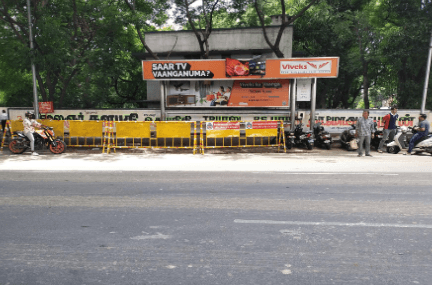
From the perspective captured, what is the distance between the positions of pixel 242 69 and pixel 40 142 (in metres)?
9.50

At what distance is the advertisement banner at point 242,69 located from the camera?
14.5 m

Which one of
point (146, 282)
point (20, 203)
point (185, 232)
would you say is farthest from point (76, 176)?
point (146, 282)

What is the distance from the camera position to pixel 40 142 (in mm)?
12359

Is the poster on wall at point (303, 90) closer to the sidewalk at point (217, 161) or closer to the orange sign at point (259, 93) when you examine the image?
the orange sign at point (259, 93)

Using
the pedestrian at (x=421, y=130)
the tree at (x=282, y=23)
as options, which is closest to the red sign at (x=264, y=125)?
the pedestrian at (x=421, y=130)

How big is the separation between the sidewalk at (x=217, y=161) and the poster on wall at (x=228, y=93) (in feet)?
13.9

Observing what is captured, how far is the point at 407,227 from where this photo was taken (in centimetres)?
425

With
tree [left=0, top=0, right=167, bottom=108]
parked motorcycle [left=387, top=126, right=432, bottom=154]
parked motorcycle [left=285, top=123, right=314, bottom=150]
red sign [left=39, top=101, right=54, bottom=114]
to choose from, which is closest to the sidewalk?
parked motorcycle [left=387, top=126, right=432, bottom=154]

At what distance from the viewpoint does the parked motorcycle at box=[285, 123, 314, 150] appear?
13.5m

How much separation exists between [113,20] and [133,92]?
1046cm

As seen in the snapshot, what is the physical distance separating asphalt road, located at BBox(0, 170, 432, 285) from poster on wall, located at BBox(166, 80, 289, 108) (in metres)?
9.95

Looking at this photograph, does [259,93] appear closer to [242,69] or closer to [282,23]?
[242,69]

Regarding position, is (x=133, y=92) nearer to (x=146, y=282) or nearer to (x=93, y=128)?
(x=93, y=128)

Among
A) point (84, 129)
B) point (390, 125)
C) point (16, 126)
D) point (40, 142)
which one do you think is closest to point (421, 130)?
point (390, 125)
